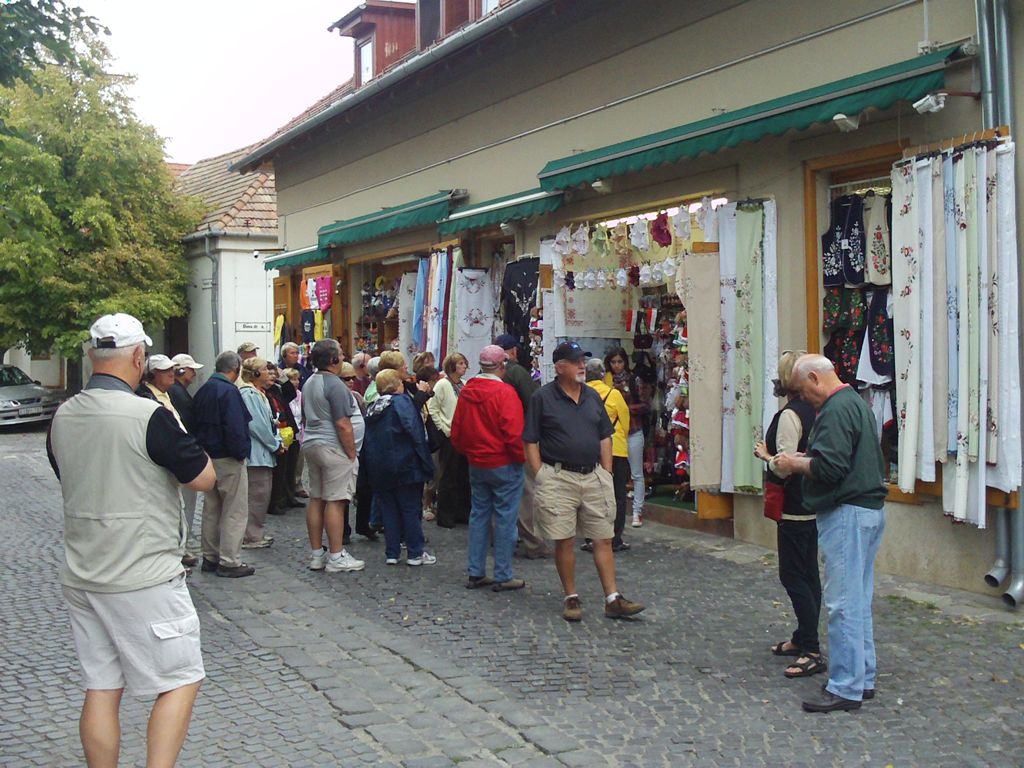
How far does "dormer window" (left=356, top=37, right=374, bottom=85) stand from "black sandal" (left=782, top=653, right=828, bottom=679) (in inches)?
552

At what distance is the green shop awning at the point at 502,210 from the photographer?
11484 mm

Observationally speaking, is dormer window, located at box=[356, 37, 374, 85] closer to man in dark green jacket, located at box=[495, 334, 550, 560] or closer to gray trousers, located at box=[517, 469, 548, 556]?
man in dark green jacket, located at box=[495, 334, 550, 560]

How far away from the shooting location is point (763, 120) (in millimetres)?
8516

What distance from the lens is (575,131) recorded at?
455 inches

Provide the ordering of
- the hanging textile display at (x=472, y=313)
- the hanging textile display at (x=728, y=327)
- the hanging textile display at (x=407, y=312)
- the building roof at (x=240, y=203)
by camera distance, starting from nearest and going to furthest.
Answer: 1. the hanging textile display at (x=728, y=327)
2. the hanging textile display at (x=472, y=313)
3. the hanging textile display at (x=407, y=312)
4. the building roof at (x=240, y=203)

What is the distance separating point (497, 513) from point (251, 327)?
19.8 metres

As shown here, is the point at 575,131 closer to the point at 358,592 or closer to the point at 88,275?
the point at 358,592

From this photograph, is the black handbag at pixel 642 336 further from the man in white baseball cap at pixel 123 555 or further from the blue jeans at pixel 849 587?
the man in white baseball cap at pixel 123 555

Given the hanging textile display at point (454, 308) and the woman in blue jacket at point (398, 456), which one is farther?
the hanging textile display at point (454, 308)

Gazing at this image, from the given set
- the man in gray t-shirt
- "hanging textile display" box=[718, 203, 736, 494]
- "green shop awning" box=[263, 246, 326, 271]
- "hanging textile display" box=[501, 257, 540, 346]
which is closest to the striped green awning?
"green shop awning" box=[263, 246, 326, 271]

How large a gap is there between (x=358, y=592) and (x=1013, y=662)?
4.52m

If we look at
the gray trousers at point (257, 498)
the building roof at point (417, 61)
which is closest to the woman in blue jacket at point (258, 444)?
the gray trousers at point (257, 498)

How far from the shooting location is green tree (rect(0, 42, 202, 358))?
2375cm

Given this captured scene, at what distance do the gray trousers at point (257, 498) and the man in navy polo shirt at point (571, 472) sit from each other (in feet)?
11.4
